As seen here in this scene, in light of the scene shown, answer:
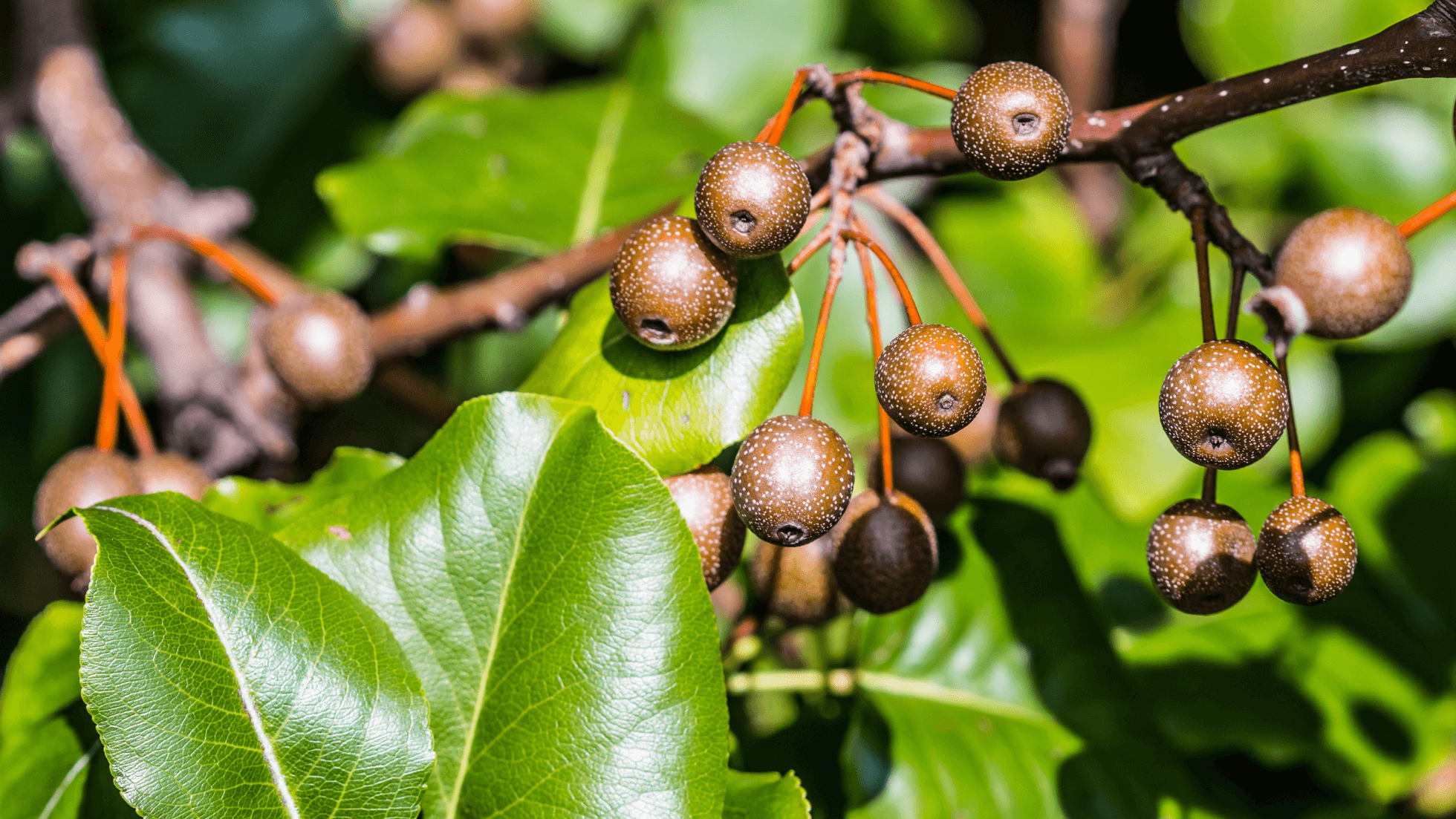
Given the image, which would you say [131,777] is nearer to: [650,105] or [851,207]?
[851,207]

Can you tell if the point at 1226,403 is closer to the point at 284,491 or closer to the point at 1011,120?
the point at 1011,120

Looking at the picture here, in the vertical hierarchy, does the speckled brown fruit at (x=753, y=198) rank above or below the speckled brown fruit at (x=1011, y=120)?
below

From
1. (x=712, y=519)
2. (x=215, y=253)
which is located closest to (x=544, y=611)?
(x=712, y=519)

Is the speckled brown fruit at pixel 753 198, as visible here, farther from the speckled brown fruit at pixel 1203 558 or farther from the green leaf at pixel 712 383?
the speckled brown fruit at pixel 1203 558

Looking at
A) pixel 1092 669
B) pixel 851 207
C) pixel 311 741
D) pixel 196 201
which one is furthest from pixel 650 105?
pixel 311 741

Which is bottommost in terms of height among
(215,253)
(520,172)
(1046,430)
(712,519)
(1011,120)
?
(712,519)

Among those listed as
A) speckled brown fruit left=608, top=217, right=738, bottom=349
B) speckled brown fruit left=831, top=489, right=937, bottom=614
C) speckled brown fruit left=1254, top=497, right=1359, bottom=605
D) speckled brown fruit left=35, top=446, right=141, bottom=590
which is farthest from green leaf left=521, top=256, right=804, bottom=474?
speckled brown fruit left=35, top=446, right=141, bottom=590

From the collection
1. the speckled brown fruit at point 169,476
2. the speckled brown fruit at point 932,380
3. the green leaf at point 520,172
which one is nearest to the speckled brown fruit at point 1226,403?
the speckled brown fruit at point 932,380
